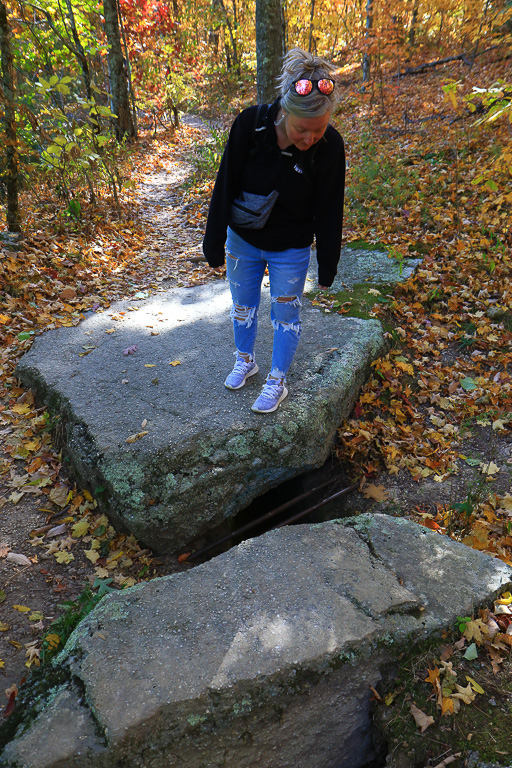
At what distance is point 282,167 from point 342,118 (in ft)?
40.2

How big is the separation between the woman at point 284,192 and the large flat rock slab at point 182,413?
0.76m

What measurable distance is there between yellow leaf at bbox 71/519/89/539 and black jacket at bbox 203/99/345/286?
2.09 m

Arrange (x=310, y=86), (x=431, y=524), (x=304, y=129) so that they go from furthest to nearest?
1. (x=431, y=524)
2. (x=304, y=129)
3. (x=310, y=86)

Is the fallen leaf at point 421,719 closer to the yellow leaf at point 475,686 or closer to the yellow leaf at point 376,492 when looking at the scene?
the yellow leaf at point 475,686

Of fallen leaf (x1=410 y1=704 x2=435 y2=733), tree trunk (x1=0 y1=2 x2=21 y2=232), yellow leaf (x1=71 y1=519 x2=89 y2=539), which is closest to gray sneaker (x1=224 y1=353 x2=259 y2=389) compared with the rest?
yellow leaf (x1=71 y1=519 x2=89 y2=539)

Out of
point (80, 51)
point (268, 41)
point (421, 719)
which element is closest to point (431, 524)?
point (421, 719)

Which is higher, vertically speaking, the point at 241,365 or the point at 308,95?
the point at 308,95

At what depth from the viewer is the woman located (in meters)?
2.26

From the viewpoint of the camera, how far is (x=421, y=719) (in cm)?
207

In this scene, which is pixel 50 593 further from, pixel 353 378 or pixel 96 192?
pixel 96 192

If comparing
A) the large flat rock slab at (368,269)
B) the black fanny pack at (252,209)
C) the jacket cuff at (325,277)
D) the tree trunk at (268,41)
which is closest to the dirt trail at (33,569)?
the jacket cuff at (325,277)

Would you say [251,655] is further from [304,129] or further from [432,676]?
[304,129]

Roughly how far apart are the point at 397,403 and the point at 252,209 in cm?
246

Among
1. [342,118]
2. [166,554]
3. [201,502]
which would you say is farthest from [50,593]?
[342,118]
